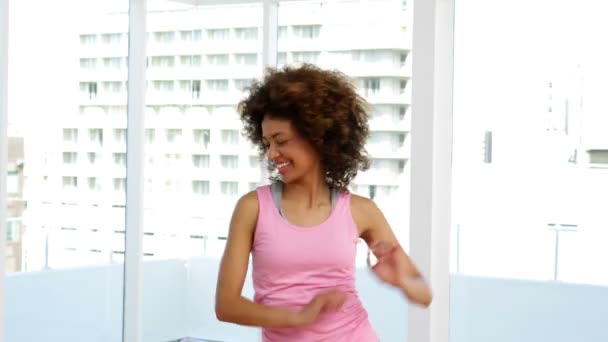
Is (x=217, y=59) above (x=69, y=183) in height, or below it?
above

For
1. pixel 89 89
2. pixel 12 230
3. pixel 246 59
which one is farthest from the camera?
pixel 246 59

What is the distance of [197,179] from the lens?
540 centimetres

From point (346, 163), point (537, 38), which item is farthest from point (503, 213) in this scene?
point (346, 163)

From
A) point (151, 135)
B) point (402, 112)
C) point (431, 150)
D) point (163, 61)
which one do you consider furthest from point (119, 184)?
point (431, 150)

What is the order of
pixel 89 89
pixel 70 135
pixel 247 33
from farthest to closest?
pixel 247 33 → pixel 89 89 → pixel 70 135

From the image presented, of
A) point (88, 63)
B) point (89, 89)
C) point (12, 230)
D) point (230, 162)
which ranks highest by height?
point (88, 63)

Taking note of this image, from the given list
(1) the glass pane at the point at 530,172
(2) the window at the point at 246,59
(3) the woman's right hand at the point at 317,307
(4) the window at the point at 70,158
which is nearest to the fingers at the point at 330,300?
(3) the woman's right hand at the point at 317,307

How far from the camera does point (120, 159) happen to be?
4.93m

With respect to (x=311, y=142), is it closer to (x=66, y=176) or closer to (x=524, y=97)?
(x=524, y=97)

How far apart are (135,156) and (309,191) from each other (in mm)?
3118

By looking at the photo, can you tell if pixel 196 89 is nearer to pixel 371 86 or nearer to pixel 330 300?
pixel 371 86

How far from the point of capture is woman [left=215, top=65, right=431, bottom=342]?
177 centimetres

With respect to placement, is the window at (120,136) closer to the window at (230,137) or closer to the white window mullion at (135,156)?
the white window mullion at (135,156)

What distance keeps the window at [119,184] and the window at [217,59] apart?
883mm
